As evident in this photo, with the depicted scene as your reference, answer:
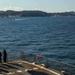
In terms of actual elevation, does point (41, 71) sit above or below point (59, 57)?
above

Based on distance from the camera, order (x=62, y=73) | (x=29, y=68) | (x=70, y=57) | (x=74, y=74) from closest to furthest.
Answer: (x=62, y=73) → (x=29, y=68) → (x=74, y=74) → (x=70, y=57)

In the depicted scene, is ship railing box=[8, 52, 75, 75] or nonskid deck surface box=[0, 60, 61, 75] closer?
nonskid deck surface box=[0, 60, 61, 75]

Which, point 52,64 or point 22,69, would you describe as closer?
point 22,69

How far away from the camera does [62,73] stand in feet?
84.4

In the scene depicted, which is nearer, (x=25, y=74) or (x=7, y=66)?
(x=25, y=74)

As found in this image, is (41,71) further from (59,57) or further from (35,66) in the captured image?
(59,57)

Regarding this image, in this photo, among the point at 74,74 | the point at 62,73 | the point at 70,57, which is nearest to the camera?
the point at 62,73

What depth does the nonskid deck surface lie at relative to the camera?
2645cm

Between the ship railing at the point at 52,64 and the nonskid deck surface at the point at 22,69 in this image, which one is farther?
the ship railing at the point at 52,64

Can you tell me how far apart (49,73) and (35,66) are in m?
2.97

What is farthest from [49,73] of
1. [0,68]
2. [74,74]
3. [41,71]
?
[74,74]

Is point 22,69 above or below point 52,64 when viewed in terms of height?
above

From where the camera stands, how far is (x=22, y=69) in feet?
91.6

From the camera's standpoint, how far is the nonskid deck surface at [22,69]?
26.5 metres
